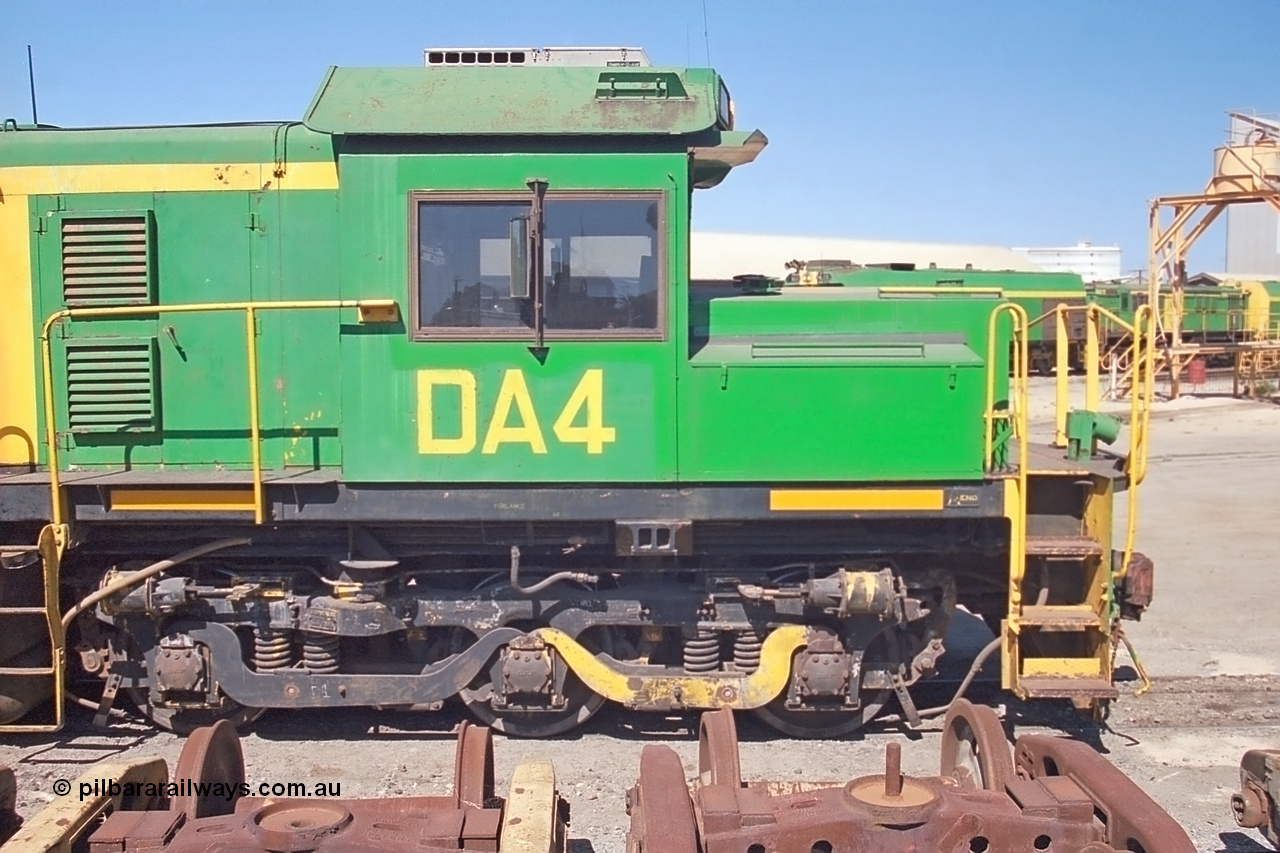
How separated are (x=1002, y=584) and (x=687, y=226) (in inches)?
120

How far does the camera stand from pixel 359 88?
21.0ft

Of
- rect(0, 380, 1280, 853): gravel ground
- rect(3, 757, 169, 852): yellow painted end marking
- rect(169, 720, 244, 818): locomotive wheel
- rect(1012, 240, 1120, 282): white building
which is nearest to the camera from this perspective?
rect(3, 757, 169, 852): yellow painted end marking

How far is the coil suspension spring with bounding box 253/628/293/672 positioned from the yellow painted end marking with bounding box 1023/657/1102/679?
443 cm

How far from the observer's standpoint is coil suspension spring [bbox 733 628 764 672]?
6781 millimetres

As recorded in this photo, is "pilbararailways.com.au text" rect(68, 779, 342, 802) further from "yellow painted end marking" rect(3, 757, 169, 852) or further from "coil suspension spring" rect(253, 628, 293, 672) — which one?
"coil suspension spring" rect(253, 628, 293, 672)

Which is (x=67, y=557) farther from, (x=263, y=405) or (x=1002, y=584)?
(x=1002, y=584)

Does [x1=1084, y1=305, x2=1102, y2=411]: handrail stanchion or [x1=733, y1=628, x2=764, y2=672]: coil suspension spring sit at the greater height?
[x1=1084, y1=305, x2=1102, y2=411]: handrail stanchion

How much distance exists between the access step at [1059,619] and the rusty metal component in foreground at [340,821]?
10.4 ft

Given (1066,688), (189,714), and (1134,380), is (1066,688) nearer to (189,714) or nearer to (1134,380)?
(1134,380)

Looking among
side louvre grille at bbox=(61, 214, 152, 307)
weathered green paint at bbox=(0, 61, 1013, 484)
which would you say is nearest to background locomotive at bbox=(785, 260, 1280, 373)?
weathered green paint at bbox=(0, 61, 1013, 484)

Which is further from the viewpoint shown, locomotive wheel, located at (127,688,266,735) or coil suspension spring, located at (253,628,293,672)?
locomotive wheel, located at (127,688,266,735)

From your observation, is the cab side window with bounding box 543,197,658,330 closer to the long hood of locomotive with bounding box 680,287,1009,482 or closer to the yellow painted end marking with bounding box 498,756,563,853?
the long hood of locomotive with bounding box 680,287,1009,482

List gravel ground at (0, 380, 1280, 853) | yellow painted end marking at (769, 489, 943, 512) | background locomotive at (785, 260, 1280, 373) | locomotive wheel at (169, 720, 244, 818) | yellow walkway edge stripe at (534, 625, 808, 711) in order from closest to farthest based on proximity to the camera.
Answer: locomotive wheel at (169, 720, 244, 818) < gravel ground at (0, 380, 1280, 853) < yellow painted end marking at (769, 489, 943, 512) < yellow walkway edge stripe at (534, 625, 808, 711) < background locomotive at (785, 260, 1280, 373)

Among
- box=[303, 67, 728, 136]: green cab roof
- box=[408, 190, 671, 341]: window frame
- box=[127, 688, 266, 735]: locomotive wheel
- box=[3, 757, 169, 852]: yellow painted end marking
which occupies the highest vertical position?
box=[303, 67, 728, 136]: green cab roof
